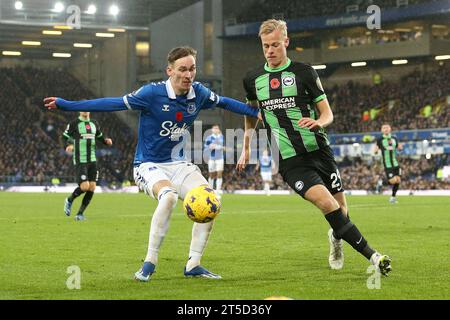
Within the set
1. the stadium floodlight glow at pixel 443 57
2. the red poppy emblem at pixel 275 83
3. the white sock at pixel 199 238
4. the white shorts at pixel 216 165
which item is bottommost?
the white shorts at pixel 216 165

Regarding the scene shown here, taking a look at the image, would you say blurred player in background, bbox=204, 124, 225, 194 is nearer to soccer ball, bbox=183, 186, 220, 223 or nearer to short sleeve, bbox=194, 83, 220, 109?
short sleeve, bbox=194, 83, 220, 109

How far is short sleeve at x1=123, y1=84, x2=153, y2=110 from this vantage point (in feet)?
28.2

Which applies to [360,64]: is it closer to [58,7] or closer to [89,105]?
[58,7]

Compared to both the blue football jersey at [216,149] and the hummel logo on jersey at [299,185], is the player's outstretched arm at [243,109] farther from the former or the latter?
the blue football jersey at [216,149]

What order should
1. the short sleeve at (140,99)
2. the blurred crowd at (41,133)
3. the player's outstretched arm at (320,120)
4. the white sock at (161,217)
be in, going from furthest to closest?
the blurred crowd at (41,133), the short sleeve at (140,99), the white sock at (161,217), the player's outstretched arm at (320,120)

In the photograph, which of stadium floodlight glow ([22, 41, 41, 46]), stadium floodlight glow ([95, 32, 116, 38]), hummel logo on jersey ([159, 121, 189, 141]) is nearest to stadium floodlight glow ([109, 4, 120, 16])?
stadium floodlight glow ([95, 32, 116, 38])

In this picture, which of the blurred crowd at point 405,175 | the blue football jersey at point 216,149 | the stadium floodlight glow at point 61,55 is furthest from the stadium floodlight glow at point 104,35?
the blue football jersey at point 216,149

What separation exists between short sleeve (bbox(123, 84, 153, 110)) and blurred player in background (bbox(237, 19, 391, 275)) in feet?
3.41

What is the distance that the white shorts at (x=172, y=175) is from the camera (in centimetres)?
877

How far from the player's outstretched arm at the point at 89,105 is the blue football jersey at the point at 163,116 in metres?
0.13

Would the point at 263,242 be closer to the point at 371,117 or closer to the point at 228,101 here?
the point at 228,101

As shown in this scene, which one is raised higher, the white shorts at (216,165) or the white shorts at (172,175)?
the white shorts at (172,175)

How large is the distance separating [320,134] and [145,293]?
102 inches

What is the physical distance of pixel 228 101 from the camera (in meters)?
9.18
